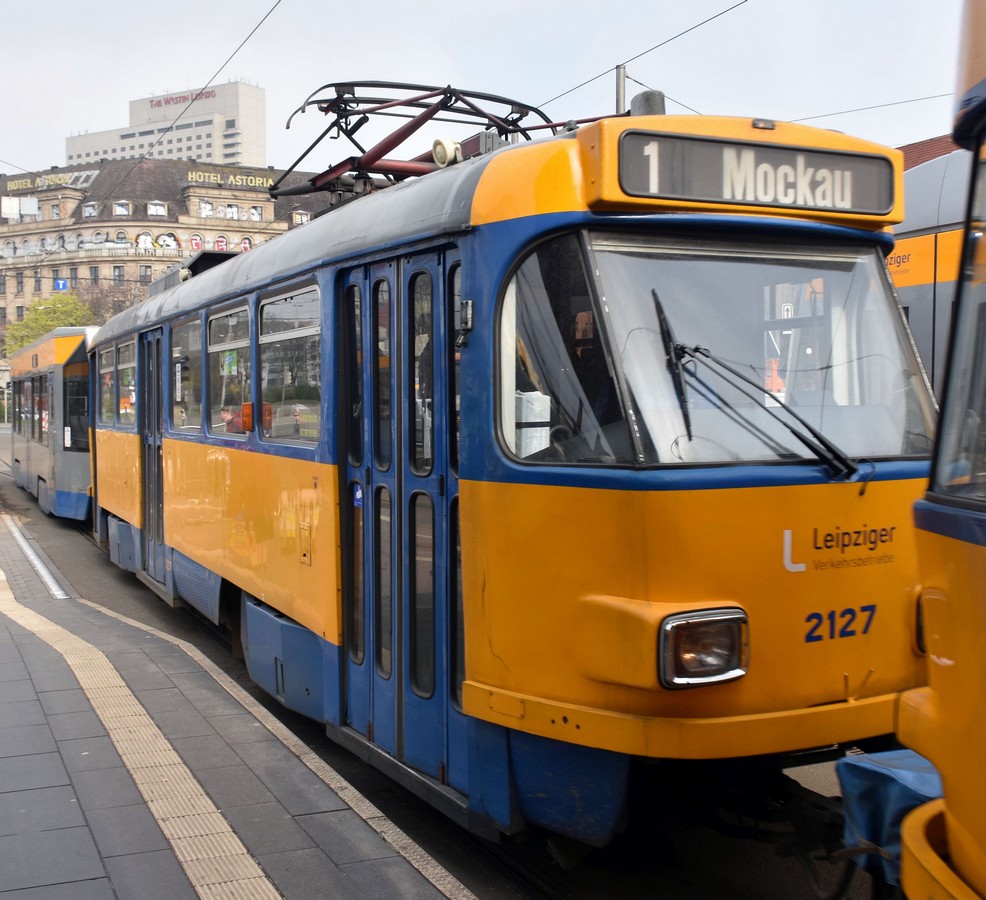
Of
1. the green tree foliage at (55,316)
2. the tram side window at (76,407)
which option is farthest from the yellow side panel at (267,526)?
the green tree foliage at (55,316)

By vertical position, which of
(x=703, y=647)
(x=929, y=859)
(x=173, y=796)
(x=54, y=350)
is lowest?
(x=173, y=796)

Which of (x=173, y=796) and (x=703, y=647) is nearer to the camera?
(x=703, y=647)

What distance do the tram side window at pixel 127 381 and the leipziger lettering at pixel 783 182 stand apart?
27.6ft

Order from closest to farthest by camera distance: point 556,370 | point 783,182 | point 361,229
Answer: point 556,370
point 783,182
point 361,229

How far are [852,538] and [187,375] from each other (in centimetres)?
641

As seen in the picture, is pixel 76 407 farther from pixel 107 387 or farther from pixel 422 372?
pixel 422 372

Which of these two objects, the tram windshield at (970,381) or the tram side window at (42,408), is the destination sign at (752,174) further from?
the tram side window at (42,408)

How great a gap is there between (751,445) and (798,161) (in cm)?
115

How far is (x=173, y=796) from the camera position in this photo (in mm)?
5020

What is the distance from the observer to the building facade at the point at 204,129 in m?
158

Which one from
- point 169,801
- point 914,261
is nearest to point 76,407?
point 914,261

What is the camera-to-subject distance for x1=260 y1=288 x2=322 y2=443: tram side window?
5.75 metres

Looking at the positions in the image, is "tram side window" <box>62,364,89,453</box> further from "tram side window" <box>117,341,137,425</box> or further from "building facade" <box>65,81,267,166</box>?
"building facade" <box>65,81,267,166</box>

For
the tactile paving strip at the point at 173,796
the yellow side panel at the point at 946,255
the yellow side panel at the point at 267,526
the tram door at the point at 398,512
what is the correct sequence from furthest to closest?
the yellow side panel at the point at 946,255 < the yellow side panel at the point at 267,526 < the tram door at the point at 398,512 < the tactile paving strip at the point at 173,796
